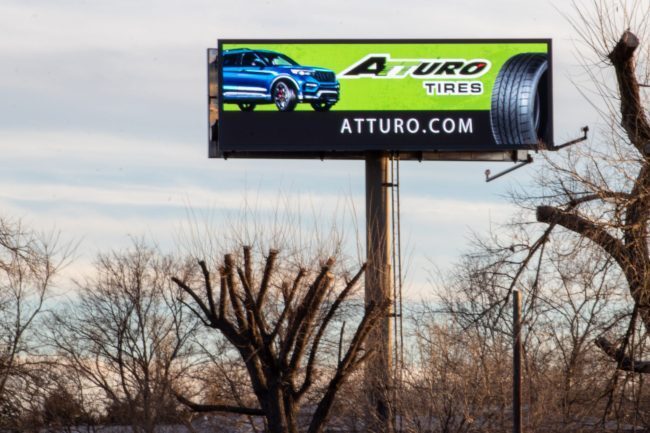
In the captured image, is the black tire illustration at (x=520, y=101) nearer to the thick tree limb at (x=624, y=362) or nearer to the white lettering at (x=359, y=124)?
the white lettering at (x=359, y=124)

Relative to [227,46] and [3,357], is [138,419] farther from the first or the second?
[227,46]

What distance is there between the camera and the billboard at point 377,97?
32.2 meters

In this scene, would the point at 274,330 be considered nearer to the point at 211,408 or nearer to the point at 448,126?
the point at 211,408

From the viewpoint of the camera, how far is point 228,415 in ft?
115

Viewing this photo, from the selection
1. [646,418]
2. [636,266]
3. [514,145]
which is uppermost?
[514,145]

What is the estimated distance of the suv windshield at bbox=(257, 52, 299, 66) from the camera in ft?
109

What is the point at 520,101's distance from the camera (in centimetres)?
3281

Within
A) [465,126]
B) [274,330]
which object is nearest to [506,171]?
[465,126]

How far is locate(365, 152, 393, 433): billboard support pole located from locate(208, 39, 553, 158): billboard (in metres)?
0.85

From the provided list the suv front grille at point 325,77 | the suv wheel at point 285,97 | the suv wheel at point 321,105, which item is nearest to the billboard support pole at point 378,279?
the suv wheel at point 321,105

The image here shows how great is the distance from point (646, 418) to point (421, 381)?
739 centimetres

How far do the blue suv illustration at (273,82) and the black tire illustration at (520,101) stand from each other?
429 centimetres

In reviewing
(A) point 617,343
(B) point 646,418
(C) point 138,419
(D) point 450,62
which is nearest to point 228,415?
(C) point 138,419

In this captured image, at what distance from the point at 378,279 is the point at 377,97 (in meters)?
5.04
